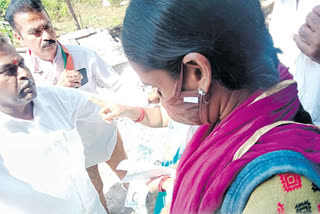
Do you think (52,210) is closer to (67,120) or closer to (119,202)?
(67,120)

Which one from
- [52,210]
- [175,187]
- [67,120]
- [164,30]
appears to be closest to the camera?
[164,30]

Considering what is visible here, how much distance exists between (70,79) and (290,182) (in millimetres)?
1966

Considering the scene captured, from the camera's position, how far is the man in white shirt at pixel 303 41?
1.09 metres

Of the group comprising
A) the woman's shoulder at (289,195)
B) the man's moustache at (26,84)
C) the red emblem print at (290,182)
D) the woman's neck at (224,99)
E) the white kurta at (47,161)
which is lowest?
the white kurta at (47,161)

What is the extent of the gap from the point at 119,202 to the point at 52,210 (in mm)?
1417

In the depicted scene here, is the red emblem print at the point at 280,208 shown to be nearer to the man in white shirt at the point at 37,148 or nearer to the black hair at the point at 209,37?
the black hair at the point at 209,37

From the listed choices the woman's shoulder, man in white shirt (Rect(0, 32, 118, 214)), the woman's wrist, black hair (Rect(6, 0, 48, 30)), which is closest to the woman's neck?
the woman's shoulder

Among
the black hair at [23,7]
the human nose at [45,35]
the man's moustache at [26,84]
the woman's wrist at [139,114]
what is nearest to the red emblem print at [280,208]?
the woman's wrist at [139,114]

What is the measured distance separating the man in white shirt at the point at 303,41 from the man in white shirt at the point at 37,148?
4.90 feet

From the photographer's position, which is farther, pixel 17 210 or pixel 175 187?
pixel 17 210

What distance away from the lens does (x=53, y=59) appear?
2.29 meters

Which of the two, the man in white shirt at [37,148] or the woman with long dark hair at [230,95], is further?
the man in white shirt at [37,148]

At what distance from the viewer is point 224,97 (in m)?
0.77

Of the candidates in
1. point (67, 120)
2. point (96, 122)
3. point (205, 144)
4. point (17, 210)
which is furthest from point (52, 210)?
point (205, 144)
